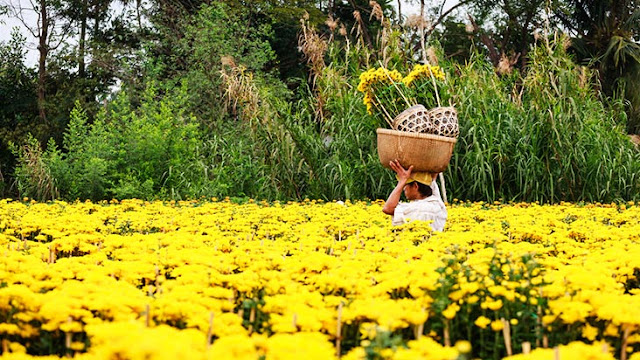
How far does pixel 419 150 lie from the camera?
4660 mm

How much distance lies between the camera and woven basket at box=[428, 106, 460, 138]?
4.95m

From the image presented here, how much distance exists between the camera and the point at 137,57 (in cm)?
2025

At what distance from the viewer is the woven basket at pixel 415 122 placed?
4863 mm

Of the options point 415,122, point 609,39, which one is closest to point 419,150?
point 415,122

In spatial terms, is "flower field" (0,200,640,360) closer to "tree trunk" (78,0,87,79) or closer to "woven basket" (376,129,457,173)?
"woven basket" (376,129,457,173)

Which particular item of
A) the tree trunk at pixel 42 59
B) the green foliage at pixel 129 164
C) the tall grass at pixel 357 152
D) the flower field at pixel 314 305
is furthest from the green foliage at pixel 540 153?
the tree trunk at pixel 42 59

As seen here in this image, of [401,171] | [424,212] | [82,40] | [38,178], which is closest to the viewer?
[424,212]

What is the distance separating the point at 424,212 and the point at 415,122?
827 mm

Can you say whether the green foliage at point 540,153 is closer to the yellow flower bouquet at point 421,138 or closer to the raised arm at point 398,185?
the yellow flower bouquet at point 421,138

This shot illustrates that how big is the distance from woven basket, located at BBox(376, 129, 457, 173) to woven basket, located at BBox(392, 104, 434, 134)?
0.14 meters

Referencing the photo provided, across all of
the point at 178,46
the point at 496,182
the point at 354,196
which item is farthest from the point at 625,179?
the point at 178,46

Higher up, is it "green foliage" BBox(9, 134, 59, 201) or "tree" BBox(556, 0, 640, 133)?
"tree" BBox(556, 0, 640, 133)

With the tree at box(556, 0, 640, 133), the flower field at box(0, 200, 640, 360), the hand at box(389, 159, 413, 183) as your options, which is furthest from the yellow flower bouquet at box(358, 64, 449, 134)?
the tree at box(556, 0, 640, 133)

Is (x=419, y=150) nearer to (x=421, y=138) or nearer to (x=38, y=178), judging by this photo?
(x=421, y=138)
